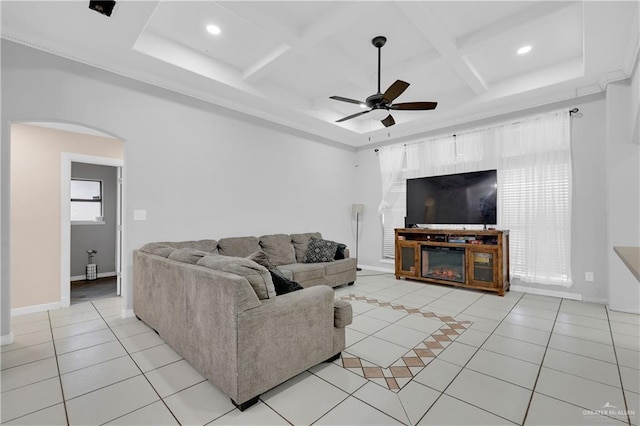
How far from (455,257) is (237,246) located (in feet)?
11.8

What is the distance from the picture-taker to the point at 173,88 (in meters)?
3.98

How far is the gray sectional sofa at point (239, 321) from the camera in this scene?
5.97 ft

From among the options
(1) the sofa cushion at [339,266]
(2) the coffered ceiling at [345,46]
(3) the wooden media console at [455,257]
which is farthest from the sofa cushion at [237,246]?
(3) the wooden media console at [455,257]

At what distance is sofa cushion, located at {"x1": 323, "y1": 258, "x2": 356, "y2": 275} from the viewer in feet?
15.5

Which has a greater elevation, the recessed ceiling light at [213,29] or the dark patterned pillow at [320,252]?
the recessed ceiling light at [213,29]

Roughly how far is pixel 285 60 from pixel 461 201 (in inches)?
142

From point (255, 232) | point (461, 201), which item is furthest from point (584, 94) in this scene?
point (255, 232)

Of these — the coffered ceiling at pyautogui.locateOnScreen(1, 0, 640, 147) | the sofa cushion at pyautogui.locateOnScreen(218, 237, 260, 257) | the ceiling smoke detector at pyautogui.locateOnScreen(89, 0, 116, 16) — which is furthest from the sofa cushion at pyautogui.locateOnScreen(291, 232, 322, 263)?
the ceiling smoke detector at pyautogui.locateOnScreen(89, 0, 116, 16)

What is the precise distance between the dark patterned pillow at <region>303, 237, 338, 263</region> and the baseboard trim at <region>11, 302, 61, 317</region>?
11.6 ft

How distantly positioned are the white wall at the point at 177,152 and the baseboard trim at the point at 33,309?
3.81ft

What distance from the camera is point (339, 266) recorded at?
4902 millimetres

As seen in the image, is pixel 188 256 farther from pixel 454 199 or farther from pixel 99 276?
pixel 99 276

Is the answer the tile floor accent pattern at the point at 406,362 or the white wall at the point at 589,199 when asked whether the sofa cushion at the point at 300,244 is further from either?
the white wall at the point at 589,199

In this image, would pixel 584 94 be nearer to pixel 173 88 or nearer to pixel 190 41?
pixel 190 41
